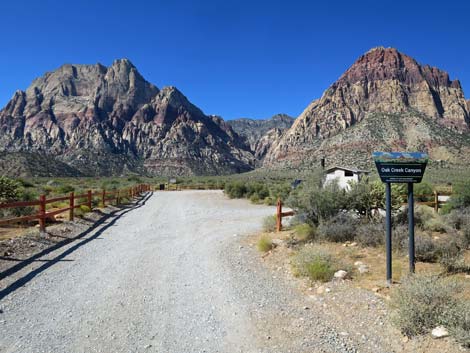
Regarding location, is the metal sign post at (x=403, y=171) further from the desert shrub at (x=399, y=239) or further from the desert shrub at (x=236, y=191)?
the desert shrub at (x=236, y=191)

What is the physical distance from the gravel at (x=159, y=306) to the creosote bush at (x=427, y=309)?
653 mm

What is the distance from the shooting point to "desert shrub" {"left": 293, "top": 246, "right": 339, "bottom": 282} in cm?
705

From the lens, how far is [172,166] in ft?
547

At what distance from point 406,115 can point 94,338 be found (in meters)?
123

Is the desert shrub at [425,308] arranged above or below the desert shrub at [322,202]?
below

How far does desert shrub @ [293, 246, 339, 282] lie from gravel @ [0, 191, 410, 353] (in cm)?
42

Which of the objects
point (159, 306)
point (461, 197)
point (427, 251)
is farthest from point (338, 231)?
point (461, 197)

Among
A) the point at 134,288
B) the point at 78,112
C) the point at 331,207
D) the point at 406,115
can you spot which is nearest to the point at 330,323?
the point at 134,288

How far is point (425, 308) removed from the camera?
4.75m

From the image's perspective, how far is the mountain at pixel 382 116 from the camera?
98938mm

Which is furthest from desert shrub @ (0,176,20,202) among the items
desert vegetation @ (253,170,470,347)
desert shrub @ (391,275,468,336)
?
desert shrub @ (391,275,468,336)

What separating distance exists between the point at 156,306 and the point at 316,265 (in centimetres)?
315

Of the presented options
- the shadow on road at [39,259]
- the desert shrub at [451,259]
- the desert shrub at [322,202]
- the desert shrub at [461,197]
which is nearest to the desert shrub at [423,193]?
the desert shrub at [461,197]

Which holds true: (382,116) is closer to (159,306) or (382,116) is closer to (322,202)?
(322,202)
